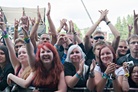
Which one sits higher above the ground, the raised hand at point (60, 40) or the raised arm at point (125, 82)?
the raised hand at point (60, 40)

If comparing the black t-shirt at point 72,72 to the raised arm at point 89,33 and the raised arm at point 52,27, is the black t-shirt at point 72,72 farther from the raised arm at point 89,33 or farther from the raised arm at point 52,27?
the raised arm at point 52,27

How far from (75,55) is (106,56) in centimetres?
54

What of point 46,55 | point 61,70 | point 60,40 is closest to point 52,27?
point 60,40

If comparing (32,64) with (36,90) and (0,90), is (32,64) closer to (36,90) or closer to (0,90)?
(36,90)

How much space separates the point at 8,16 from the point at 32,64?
345 inches

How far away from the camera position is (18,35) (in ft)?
19.2

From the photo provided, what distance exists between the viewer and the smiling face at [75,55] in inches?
158

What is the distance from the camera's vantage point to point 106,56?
3.69 metres

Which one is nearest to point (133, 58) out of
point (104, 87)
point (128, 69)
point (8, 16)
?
point (128, 69)

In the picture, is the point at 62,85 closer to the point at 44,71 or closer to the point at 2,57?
the point at 44,71

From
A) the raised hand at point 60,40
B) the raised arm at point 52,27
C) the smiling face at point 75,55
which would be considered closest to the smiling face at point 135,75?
the smiling face at point 75,55

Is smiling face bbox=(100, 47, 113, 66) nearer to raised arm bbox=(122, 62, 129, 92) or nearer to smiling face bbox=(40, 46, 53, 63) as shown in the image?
raised arm bbox=(122, 62, 129, 92)

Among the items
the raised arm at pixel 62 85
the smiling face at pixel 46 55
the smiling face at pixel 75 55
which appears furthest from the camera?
the smiling face at pixel 75 55

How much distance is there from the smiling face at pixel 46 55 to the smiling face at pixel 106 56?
738mm
